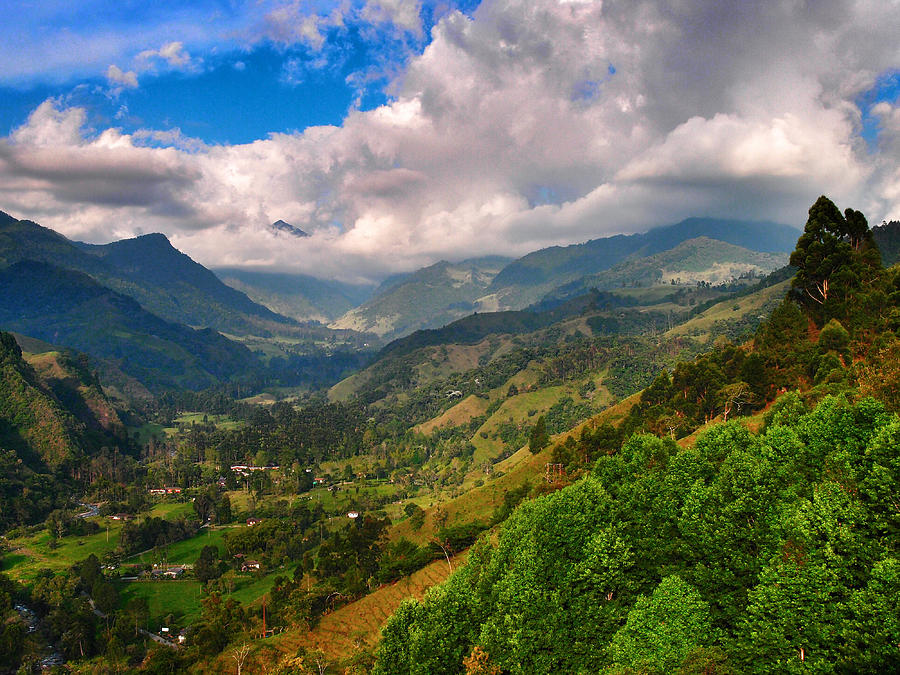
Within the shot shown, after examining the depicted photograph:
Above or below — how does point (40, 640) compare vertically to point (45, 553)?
below

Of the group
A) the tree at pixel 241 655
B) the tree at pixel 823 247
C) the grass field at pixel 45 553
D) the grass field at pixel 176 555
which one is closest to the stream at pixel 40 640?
the grass field at pixel 45 553

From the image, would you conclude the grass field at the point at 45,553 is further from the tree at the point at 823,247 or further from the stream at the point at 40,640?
the tree at the point at 823,247

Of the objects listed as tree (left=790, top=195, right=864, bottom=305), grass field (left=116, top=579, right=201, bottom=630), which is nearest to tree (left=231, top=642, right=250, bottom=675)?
grass field (left=116, top=579, right=201, bottom=630)

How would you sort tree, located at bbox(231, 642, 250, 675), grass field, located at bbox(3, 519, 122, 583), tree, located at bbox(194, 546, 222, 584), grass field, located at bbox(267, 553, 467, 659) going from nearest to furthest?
1. tree, located at bbox(231, 642, 250, 675)
2. grass field, located at bbox(267, 553, 467, 659)
3. tree, located at bbox(194, 546, 222, 584)
4. grass field, located at bbox(3, 519, 122, 583)

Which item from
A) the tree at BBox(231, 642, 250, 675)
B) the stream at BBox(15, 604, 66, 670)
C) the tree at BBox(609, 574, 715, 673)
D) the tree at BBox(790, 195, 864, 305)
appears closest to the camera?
the tree at BBox(609, 574, 715, 673)

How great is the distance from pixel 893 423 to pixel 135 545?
9102 inches

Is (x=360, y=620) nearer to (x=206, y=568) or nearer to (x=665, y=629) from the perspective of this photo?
(x=665, y=629)

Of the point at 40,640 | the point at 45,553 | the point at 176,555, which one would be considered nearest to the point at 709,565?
the point at 40,640

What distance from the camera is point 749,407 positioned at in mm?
98250

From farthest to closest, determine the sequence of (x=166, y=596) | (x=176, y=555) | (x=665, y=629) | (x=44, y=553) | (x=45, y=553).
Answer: (x=176, y=555) → (x=44, y=553) → (x=45, y=553) → (x=166, y=596) → (x=665, y=629)

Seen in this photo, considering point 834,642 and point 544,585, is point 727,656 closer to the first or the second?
point 834,642

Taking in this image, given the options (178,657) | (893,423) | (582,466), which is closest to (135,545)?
(178,657)

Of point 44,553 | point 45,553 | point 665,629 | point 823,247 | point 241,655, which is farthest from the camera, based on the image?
point 44,553

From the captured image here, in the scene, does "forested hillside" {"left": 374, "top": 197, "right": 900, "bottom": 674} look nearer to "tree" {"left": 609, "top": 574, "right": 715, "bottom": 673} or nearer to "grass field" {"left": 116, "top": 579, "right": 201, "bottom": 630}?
"tree" {"left": 609, "top": 574, "right": 715, "bottom": 673}
